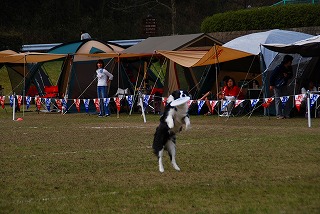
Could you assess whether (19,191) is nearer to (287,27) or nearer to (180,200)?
(180,200)

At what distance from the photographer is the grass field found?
7887 millimetres

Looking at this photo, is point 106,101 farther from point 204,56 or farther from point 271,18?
point 271,18

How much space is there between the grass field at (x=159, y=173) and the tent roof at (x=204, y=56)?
13.6ft

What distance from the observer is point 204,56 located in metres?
20.7

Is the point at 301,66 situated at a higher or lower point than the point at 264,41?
lower

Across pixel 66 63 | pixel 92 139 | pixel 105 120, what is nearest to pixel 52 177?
pixel 92 139

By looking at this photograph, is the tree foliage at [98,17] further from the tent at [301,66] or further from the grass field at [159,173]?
the grass field at [159,173]

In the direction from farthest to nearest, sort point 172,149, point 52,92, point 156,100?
point 52,92 < point 156,100 < point 172,149

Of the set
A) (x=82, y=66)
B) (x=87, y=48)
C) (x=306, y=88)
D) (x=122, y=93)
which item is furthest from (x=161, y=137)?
(x=87, y=48)

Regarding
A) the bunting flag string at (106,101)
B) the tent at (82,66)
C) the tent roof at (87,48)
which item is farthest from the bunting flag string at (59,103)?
the bunting flag string at (106,101)

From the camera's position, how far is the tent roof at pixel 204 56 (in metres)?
20.6

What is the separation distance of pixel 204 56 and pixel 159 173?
1099 centimetres

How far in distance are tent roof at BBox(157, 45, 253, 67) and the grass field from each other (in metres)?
4.15

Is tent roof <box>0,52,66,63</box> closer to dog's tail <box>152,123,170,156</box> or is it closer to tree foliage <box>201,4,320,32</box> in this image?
tree foliage <box>201,4,320,32</box>
